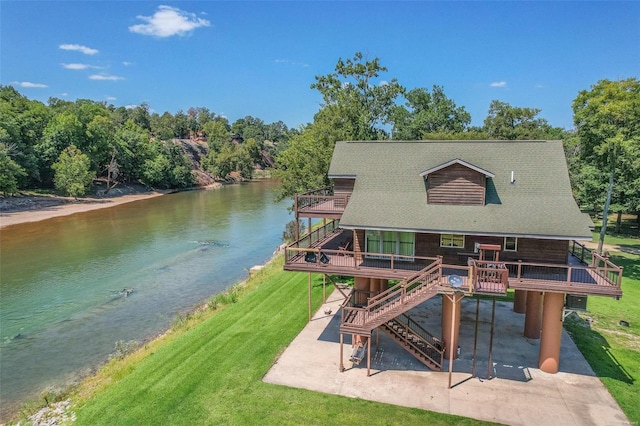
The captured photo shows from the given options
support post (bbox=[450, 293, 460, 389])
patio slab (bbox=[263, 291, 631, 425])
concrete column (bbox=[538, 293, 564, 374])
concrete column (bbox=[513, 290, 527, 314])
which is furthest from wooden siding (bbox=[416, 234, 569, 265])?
concrete column (bbox=[513, 290, 527, 314])

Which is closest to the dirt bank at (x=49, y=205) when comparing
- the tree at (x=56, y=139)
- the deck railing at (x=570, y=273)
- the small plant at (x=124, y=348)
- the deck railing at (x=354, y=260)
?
the tree at (x=56, y=139)

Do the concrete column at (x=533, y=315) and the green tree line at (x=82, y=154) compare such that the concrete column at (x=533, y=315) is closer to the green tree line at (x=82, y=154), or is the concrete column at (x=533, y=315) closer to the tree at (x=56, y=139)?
the green tree line at (x=82, y=154)

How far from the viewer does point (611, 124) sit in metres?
28.6

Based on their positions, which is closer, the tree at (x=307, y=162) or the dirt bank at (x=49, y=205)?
the tree at (x=307, y=162)

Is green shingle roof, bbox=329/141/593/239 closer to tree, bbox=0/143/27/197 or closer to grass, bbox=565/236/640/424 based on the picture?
grass, bbox=565/236/640/424

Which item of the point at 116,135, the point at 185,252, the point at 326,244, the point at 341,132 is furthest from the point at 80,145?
the point at 326,244

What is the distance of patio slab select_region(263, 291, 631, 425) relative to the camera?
47.4ft

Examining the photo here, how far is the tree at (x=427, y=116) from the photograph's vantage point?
78.8m

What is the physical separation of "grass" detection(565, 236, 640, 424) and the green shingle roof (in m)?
6.06

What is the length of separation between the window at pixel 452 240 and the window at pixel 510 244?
1.79m

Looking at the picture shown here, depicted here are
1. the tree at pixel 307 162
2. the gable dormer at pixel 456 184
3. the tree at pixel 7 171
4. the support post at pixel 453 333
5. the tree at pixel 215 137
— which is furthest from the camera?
the tree at pixel 215 137

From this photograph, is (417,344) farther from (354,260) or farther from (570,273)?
(570,273)

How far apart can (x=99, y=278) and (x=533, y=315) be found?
3342cm

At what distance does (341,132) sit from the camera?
3397 centimetres
